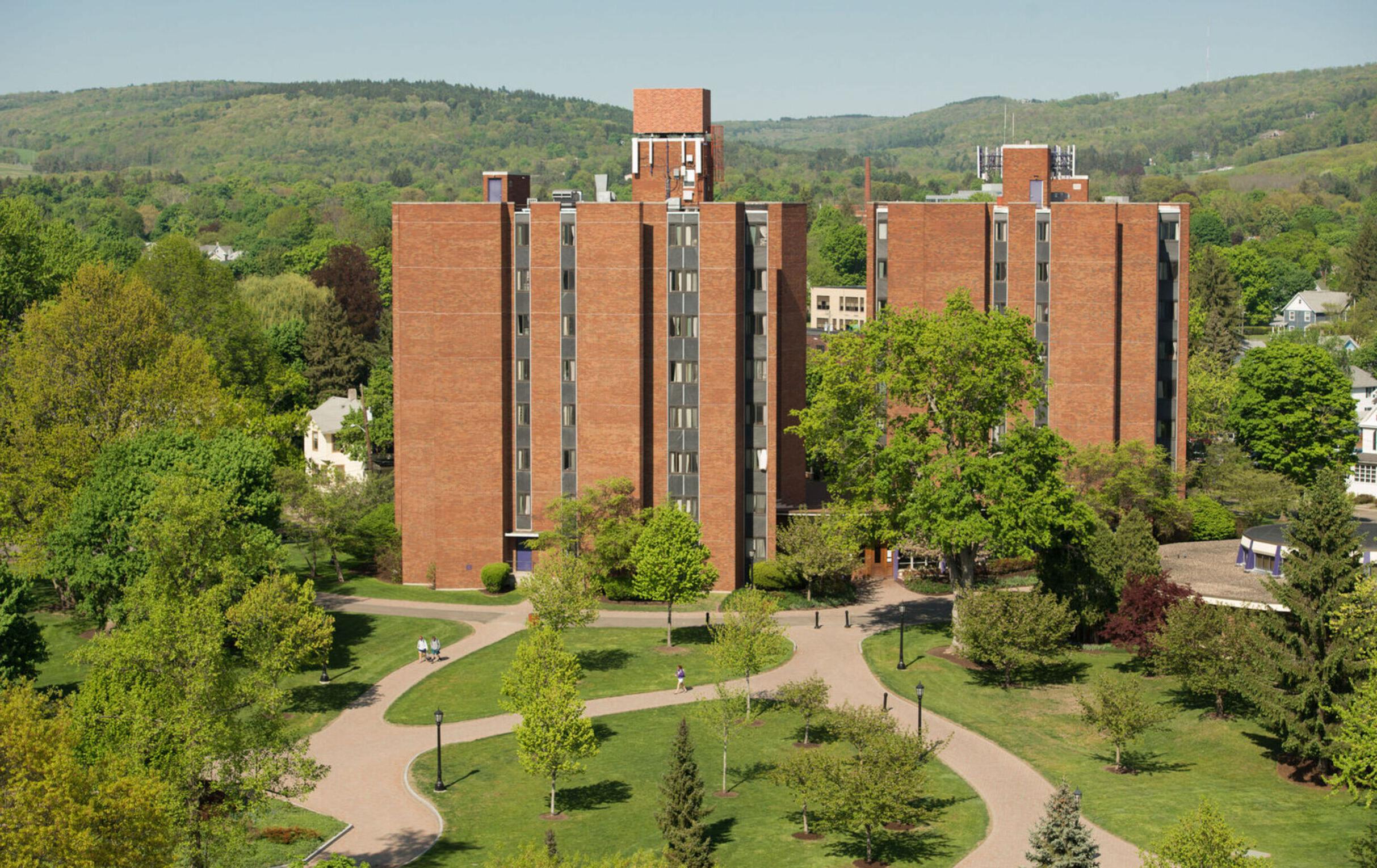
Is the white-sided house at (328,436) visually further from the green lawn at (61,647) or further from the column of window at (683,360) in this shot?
the green lawn at (61,647)

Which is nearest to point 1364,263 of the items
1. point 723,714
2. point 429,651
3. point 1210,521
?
point 1210,521

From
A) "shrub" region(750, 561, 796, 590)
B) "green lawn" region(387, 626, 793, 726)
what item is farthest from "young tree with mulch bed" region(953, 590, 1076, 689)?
"shrub" region(750, 561, 796, 590)

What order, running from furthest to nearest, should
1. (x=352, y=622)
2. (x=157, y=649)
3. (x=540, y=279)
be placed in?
(x=540, y=279)
(x=352, y=622)
(x=157, y=649)

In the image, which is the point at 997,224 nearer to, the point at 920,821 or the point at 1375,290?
the point at 920,821

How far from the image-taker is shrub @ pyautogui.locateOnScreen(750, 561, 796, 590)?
79.8m

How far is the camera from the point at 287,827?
49.2m

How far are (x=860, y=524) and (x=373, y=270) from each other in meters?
93.9

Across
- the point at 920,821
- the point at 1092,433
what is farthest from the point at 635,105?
the point at 920,821

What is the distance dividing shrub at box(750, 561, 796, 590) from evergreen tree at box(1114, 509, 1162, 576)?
1874cm

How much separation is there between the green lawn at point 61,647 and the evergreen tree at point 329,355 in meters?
51.8

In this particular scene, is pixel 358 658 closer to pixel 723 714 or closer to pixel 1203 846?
pixel 723 714

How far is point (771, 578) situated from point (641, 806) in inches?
Result: 1157

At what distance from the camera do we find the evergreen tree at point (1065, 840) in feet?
134

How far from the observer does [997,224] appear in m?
86.8
